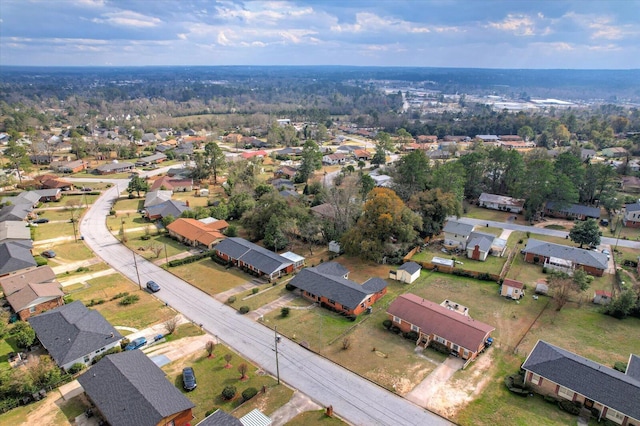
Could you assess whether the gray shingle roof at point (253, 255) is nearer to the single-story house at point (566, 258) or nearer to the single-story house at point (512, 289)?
the single-story house at point (512, 289)

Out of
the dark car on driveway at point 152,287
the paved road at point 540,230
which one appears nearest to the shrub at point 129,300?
the dark car on driveway at point 152,287

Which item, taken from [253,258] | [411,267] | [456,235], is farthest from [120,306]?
[456,235]

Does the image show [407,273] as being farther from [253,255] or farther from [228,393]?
[228,393]

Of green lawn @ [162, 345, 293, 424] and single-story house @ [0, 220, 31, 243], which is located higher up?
single-story house @ [0, 220, 31, 243]

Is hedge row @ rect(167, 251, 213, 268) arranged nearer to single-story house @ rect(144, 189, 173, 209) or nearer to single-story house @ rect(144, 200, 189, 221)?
single-story house @ rect(144, 200, 189, 221)

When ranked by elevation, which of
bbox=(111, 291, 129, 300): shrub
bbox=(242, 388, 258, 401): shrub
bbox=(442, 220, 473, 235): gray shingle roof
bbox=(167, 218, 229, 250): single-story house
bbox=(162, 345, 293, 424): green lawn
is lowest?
bbox=(111, 291, 129, 300): shrub

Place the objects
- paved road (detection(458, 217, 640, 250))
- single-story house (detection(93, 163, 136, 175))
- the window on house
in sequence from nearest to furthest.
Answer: the window on house, paved road (detection(458, 217, 640, 250)), single-story house (detection(93, 163, 136, 175))

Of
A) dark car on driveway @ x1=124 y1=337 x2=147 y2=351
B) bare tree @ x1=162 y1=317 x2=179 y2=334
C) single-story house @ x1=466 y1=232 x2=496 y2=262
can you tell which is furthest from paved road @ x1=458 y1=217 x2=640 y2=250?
dark car on driveway @ x1=124 y1=337 x2=147 y2=351
